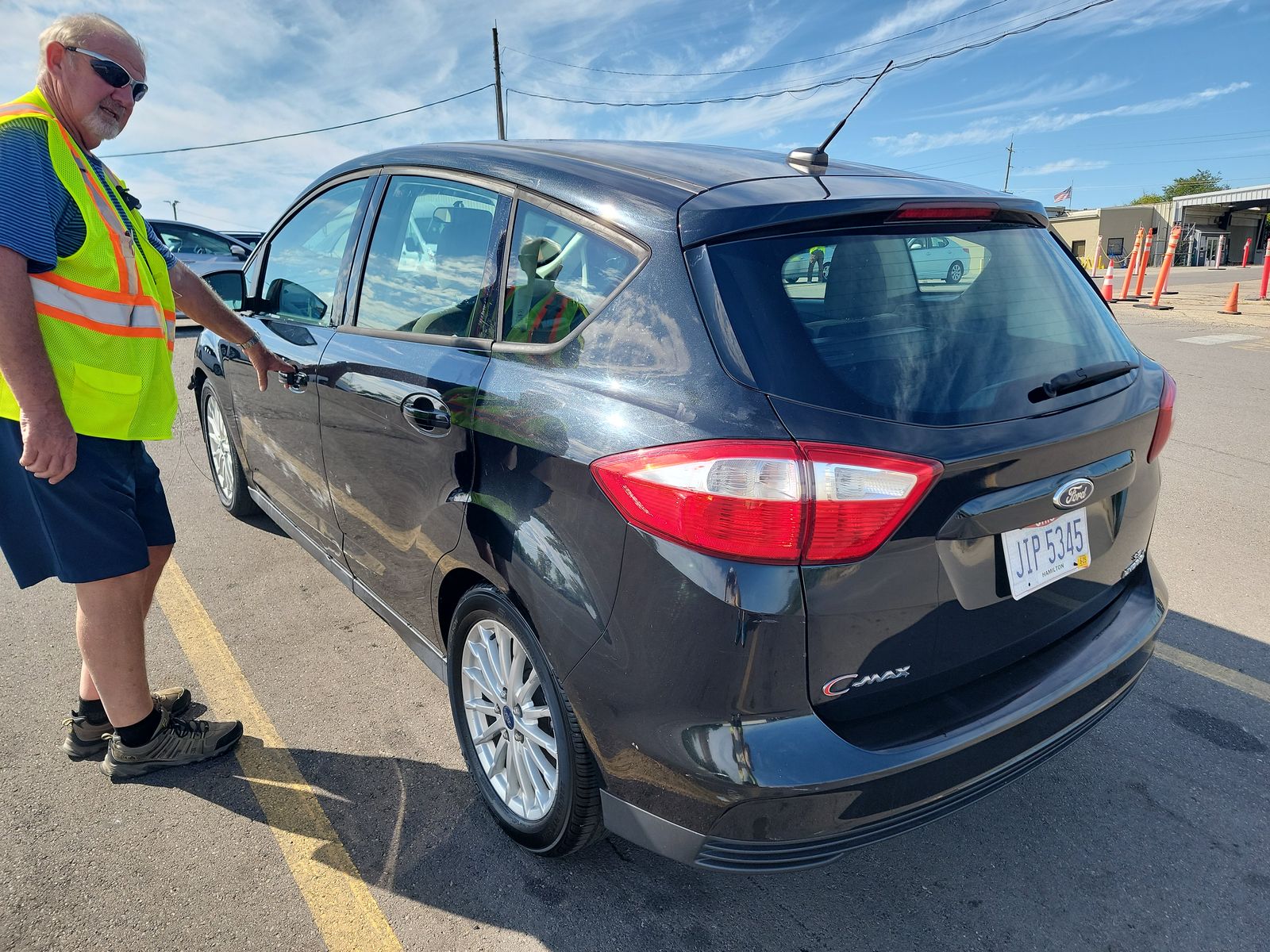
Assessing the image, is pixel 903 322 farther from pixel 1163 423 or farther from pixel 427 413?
pixel 427 413

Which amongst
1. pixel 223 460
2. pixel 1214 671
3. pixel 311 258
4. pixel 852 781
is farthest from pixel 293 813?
pixel 1214 671

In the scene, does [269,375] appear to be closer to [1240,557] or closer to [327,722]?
[327,722]

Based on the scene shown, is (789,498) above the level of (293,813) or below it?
above

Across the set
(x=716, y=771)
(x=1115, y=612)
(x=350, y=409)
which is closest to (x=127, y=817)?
(x=350, y=409)

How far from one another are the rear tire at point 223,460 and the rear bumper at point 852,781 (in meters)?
3.28

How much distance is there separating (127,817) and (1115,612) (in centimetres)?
282

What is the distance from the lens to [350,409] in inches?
104

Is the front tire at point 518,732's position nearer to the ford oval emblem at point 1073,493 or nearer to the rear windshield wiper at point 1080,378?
the ford oval emblem at point 1073,493

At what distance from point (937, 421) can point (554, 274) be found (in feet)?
3.19

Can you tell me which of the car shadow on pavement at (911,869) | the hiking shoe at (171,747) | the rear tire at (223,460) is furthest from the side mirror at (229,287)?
the car shadow on pavement at (911,869)

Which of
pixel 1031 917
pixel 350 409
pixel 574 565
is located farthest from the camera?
pixel 350 409

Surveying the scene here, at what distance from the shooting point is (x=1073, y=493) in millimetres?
1849

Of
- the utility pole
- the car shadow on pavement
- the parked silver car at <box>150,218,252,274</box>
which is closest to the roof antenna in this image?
the car shadow on pavement

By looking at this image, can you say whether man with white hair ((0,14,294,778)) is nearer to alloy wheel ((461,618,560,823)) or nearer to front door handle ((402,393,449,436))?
front door handle ((402,393,449,436))
